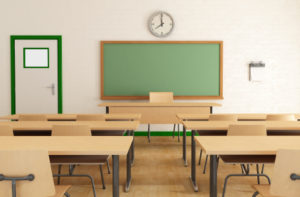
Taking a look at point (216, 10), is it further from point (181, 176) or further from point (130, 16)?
point (181, 176)

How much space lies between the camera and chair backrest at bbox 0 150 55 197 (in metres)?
1.35

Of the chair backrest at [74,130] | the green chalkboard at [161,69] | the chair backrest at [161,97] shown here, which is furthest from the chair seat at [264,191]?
the green chalkboard at [161,69]

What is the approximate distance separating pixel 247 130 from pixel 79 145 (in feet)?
4.86

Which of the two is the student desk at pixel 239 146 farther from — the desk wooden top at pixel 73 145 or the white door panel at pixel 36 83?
the white door panel at pixel 36 83

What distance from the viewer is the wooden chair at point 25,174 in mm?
1356

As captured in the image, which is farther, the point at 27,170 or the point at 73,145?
the point at 73,145

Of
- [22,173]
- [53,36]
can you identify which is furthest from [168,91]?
[22,173]

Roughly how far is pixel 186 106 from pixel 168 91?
1276 mm

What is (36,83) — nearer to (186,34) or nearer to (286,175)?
(186,34)

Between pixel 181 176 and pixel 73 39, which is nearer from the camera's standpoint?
pixel 181 176

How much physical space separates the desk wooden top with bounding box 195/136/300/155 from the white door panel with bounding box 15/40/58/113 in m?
4.69

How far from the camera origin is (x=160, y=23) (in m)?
5.88

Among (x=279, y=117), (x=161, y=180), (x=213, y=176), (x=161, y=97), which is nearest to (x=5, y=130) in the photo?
(x=161, y=180)

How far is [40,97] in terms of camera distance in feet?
19.6
